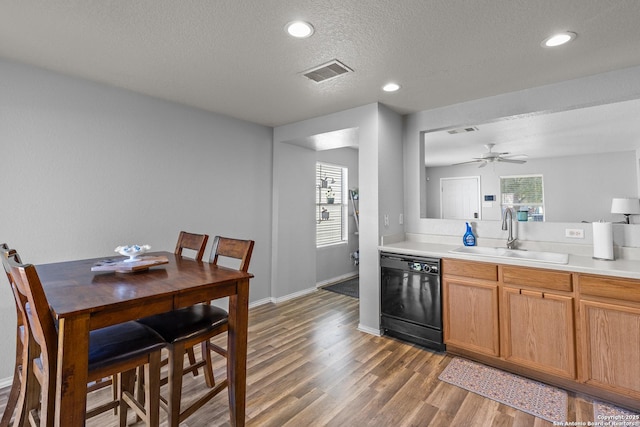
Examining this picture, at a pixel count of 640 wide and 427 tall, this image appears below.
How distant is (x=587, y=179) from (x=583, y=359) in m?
4.37

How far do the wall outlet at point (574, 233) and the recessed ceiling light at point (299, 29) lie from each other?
2.69 meters

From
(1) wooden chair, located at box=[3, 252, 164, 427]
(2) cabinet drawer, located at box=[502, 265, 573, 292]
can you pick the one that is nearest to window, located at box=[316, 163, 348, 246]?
(2) cabinet drawer, located at box=[502, 265, 573, 292]

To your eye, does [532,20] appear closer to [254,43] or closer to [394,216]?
[254,43]

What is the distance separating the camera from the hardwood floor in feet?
6.00

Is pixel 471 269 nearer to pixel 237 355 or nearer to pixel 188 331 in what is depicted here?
pixel 237 355

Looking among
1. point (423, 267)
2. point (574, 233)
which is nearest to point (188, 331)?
point (423, 267)

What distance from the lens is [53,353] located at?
120 centimetres

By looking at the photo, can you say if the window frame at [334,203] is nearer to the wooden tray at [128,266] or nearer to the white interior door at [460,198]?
the white interior door at [460,198]

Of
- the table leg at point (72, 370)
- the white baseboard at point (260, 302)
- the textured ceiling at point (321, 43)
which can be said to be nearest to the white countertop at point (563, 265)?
the textured ceiling at point (321, 43)

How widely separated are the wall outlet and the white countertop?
177 millimetres

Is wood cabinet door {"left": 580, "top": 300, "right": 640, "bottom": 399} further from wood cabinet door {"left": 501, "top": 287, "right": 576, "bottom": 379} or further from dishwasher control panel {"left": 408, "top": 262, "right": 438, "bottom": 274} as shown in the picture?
dishwasher control panel {"left": 408, "top": 262, "right": 438, "bottom": 274}

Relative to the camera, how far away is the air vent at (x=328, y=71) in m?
2.29

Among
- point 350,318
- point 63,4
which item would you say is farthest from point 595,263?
point 63,4

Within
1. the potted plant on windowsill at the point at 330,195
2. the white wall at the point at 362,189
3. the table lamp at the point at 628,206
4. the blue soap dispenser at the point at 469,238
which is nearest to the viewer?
the blue soap dispenser at the point at 469,238
